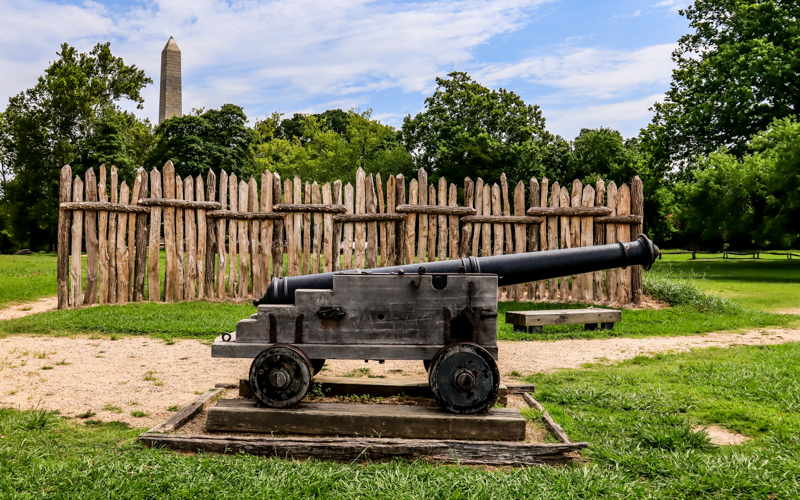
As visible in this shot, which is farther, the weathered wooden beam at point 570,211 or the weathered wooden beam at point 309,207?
the weathered wooden beam at point 570,211

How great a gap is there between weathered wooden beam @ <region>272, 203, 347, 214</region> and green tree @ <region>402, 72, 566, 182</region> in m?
17.1

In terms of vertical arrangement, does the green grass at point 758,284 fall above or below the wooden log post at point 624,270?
below

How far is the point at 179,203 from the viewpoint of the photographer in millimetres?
10680

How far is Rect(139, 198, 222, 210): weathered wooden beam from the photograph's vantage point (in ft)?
34.7

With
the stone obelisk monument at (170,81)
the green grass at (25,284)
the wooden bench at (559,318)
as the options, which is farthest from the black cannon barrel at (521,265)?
the stone obelisk monument at (170,81)

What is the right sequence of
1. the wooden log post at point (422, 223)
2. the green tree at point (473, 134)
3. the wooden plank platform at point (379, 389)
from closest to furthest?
the wooden plank platform at point (379, 389)
the wooden log post at point (422, 223)
the green tree at point (473, 134)

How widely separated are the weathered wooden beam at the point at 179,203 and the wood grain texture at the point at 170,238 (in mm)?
115

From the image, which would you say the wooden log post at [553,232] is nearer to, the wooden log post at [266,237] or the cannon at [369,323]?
the wooden log post at [266,237]

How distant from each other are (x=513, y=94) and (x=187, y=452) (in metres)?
29.7

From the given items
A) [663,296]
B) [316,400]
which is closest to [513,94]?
[663,296]

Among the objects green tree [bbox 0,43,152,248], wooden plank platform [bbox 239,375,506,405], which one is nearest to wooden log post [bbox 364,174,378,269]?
wooden plank platform [bbox 239,375,506,405]

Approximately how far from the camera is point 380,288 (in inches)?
167

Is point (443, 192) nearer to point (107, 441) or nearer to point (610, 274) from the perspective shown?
point (610, 274)

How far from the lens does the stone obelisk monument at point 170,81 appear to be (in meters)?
37.8
